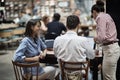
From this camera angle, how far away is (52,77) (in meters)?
4.77

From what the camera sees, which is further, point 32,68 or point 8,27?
point 8,27

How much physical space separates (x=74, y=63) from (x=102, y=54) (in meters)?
0.95

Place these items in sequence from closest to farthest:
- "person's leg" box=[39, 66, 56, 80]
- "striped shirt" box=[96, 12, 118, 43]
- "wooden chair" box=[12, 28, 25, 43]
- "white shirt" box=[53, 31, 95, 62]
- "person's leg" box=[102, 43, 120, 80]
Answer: "white shirt" box=[53, 31, 95, 62]
"person's leg" box=[39, 66, 56, 80]
"striped shirt" box=[96, 12, 118, 43]
"person's leg" box=[102, 43, 120, 80]
"wooden chair" box=[12, 28, 25, 43]

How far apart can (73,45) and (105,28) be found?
73 cm

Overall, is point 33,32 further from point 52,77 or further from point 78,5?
point 78,5

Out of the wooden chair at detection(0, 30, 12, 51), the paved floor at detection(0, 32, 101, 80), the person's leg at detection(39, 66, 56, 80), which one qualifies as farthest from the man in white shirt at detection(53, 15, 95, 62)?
the wooden chair at detection(0, 30, 12, 51)

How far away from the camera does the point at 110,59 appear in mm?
4887

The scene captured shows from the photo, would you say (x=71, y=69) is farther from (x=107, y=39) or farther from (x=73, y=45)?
(x=107, y=39)

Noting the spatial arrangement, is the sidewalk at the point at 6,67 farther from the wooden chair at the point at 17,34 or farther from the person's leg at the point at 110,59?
the person's leg at the point at 110,59

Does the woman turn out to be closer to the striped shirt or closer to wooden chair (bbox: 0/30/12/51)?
the striped shirt

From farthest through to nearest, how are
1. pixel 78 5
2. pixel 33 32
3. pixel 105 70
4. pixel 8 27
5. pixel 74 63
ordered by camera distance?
1. pixel 78 5
2. pixel 8 27
3. pixel 105 70
4. pixel 33 32
5. pixel 74 63

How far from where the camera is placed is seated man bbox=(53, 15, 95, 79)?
431 centimetres

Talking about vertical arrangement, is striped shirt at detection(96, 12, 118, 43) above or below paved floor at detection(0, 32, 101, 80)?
above

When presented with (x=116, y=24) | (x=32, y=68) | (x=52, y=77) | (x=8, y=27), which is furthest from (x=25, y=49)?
(x=8, y=27)
